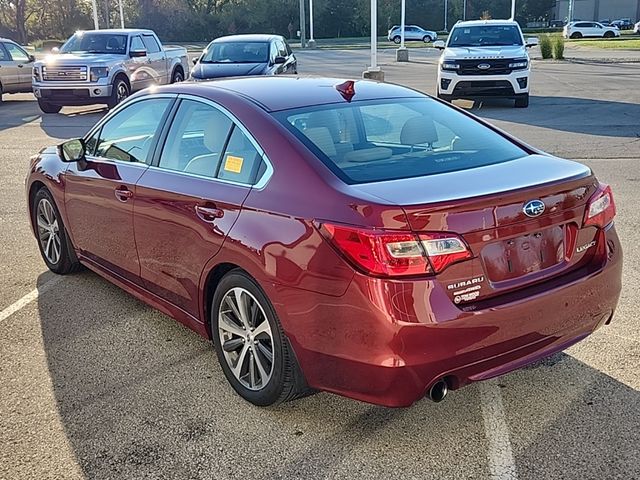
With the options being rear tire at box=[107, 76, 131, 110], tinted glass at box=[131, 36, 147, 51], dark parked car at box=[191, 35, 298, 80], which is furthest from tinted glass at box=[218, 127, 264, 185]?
tinted glass at box=[131, 36, 147, 51]

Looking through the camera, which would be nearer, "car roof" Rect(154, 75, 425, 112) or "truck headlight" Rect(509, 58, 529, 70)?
"car roof" Rect(154, 75, 425, 112)

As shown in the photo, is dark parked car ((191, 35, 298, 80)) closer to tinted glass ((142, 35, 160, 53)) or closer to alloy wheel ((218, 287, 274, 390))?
tinted glass ((142, 35, 160, 53))

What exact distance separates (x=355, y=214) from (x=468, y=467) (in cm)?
122

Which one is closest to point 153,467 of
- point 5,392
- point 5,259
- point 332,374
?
point 332,374

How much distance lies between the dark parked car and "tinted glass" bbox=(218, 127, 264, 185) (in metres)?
11.0

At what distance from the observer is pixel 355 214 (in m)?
2.95

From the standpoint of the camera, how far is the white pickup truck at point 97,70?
50.5ft

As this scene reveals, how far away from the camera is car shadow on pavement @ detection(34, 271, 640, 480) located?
3.09m

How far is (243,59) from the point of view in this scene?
1525 centimetres

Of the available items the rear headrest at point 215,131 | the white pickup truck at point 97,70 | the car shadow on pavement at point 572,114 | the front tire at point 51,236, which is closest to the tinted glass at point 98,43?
the white pickup truck at point 97,70

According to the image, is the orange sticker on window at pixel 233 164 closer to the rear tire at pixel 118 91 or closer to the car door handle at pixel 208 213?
the car door handle at pixel 208 213

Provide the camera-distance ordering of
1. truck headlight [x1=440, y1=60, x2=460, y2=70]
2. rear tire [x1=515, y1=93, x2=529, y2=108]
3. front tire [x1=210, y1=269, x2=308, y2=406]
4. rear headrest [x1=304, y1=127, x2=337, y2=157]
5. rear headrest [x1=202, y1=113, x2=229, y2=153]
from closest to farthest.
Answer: front tire [x1=210, y1=269, x2=308, y2=406] < rear headrest [x1=304, y1=127, x2=337, y2=157] < rear headrest [x1=202, y1=113, x2=229, y2=153] < truck headlight [x1=440, y1=60, x2=460, y2=70] < rear tire [x1=515, y1=93, x2=529, y2=108]

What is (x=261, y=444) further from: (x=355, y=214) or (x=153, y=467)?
(x=355, y=214)

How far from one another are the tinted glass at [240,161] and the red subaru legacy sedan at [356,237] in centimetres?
1
